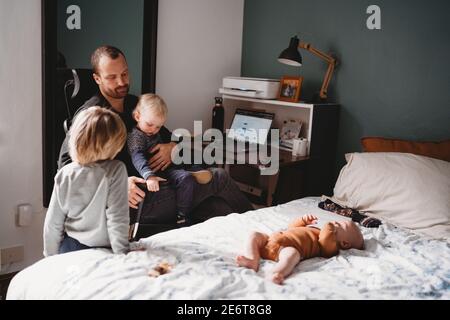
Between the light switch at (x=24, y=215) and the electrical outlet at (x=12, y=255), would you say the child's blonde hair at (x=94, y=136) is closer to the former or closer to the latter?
the light switch at (x=24, y=215)

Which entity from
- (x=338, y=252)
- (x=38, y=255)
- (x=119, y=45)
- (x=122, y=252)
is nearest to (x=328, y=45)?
(x=119, y=45)

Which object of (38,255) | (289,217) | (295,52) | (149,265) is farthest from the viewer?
(295,52)

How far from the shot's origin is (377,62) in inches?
109

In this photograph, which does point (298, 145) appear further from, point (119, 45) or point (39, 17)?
point (39, 17)

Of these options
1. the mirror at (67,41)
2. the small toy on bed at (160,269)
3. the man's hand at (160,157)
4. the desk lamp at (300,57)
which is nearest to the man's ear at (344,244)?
the small toy on bed at (160,269)

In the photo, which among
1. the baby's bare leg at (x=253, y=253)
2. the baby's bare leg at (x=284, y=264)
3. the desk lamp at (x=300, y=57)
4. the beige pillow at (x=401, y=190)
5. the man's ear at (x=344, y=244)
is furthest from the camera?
the desk lamp at (x=300, y=57)

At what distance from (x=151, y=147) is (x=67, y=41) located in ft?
2.72

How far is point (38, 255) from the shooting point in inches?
105

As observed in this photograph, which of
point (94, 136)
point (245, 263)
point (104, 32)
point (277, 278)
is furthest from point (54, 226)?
point (104, 32)

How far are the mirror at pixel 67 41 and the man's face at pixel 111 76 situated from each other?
0.40 ft

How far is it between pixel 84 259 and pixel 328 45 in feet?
7.33

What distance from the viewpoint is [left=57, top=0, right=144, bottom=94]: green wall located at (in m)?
2.58

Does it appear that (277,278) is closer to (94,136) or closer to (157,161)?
(94,136)

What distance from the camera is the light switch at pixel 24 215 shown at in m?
2.55
